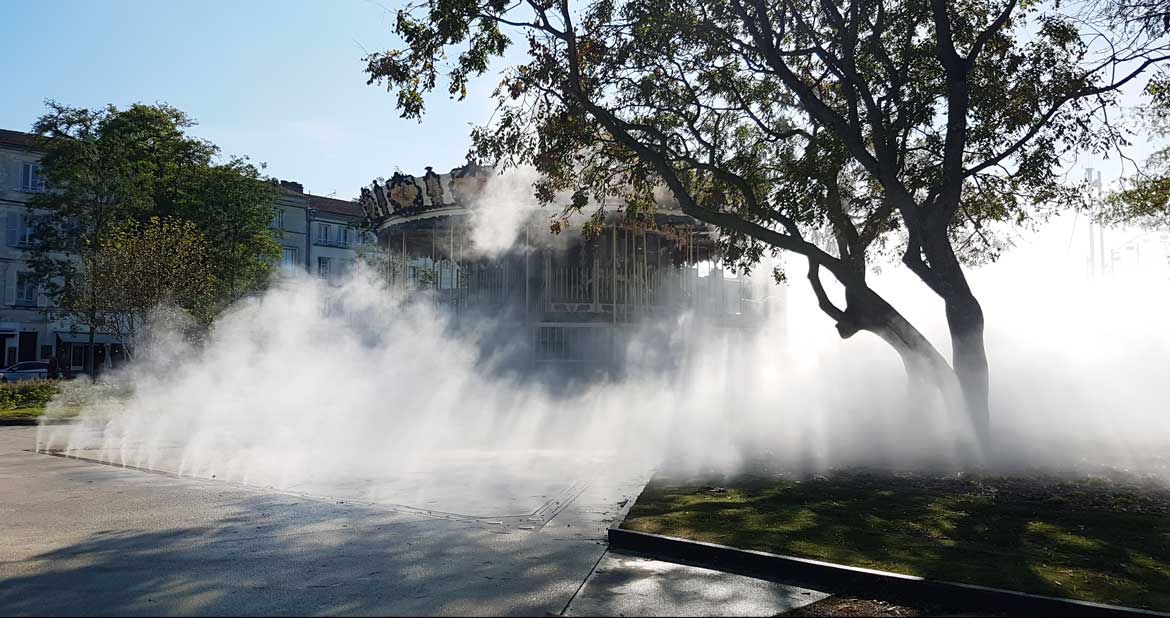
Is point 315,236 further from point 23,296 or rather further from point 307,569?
point 307,569

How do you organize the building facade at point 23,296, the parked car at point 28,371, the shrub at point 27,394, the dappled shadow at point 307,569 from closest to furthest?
1. the dappled shadow at point 307,569
2. the shrub at point 27,394
3. the parked car at point 28,371
4. the building facade at point 23,296

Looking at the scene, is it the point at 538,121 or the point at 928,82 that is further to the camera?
the point at 538,121

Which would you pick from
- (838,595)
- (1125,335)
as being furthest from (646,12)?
(1125,335)

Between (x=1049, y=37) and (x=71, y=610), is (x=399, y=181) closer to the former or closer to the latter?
(x=1049, y=37)

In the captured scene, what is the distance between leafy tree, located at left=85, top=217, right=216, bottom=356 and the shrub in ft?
8.09

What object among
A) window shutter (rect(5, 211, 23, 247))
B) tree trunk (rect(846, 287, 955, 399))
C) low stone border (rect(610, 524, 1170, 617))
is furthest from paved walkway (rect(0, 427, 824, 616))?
window shutter (rect(5, 211, 23, 247))

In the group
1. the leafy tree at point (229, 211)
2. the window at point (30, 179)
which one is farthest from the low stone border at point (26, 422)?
the window at point (30, 179)

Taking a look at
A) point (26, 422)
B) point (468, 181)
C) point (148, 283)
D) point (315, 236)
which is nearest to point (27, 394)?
point (148, 283)

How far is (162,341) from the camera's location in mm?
28016

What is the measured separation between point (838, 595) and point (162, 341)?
87.6 feet

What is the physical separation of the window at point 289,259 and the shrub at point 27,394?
35453 millimetres

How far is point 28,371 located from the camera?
4284cm

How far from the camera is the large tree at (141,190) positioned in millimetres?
35906

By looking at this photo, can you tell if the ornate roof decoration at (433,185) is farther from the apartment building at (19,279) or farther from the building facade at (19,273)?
the building facade at (19,273)
